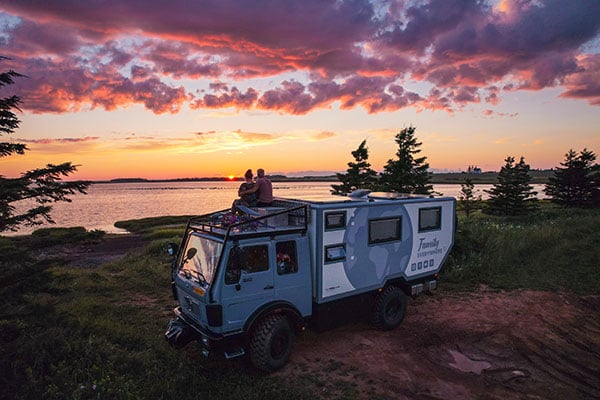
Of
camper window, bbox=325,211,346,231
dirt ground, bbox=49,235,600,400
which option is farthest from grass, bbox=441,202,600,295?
camper window, bbox=325,211,346,231

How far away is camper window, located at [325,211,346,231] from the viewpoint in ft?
28.2

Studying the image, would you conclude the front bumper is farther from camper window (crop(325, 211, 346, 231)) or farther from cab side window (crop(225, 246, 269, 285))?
camper window (crop(325, 211, 346, 231))

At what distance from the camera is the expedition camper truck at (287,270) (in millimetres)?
7348

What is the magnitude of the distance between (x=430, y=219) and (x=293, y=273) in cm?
538

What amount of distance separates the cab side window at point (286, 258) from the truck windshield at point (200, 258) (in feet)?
4.48

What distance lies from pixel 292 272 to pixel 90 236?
452 centimetres

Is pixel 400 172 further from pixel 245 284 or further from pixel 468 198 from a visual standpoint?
pixel 468 198

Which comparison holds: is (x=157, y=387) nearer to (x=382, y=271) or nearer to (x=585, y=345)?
(x=382, y=271)

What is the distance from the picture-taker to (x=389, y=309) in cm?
1027

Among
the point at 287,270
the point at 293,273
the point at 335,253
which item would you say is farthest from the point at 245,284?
the point at 335,253

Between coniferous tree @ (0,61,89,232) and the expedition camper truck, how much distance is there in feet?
9.26

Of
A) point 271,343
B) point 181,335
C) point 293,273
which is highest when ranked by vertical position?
point 293,273

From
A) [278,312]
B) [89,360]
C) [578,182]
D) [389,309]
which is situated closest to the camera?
[89,360]

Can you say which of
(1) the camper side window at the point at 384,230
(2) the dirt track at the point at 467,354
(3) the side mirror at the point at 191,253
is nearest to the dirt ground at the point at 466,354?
(2) the dirt track at the point at 467,354
